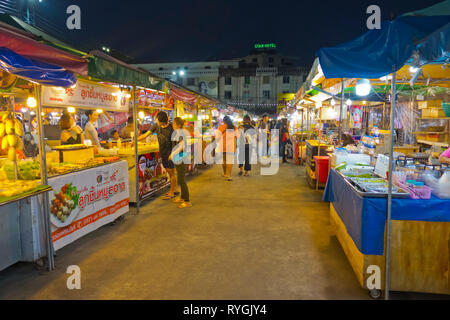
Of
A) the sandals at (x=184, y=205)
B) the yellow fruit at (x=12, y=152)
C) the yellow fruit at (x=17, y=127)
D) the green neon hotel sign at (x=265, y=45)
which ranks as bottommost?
the sandals at (x=184, y=205)

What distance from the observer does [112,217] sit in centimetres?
508

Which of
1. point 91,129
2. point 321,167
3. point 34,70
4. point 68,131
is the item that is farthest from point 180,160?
point 321,167

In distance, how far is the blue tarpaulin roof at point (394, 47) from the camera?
2.57m

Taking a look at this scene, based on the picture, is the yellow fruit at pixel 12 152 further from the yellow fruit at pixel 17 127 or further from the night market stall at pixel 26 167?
the yellow fruit at pixel 17 127

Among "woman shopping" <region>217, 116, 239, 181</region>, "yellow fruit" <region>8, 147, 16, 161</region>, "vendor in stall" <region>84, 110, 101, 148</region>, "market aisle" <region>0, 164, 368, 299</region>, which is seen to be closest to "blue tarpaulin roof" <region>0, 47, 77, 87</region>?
"yellow fruit" <region>8, 147, 16, 161</region>

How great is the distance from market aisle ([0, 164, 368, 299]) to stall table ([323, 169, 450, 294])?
432 mm

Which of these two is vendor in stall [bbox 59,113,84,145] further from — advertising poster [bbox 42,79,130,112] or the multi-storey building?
the multi-storey building

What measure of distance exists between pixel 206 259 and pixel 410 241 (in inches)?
93.3

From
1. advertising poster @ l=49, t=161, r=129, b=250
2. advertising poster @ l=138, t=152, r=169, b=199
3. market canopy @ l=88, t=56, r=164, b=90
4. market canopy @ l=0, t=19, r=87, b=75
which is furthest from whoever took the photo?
advertising poster @ l=138, t=152, r=169, b=199

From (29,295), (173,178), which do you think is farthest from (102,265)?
(173,178)

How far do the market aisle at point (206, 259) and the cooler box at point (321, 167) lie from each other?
130cm

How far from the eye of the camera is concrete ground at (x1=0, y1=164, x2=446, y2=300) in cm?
308

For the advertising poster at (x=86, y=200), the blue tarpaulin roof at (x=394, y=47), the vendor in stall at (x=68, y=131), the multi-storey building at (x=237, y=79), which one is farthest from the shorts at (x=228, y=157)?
the multi-storey building at (x=237, y=79)
